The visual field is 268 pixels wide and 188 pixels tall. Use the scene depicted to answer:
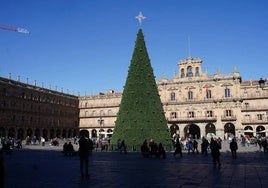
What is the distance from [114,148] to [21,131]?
1424 inches

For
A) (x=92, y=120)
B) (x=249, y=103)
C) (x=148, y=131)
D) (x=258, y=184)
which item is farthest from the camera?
(x=92, y=120)

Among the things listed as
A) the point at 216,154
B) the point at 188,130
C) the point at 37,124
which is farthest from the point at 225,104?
the point at 216,154

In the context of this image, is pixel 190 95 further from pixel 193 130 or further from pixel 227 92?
pixel 193 130


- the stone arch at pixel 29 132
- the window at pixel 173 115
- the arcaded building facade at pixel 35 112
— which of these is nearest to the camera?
the arcaded building facade at pixel 35 112

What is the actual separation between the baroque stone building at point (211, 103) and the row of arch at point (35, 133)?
1316 cm

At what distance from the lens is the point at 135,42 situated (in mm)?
28469

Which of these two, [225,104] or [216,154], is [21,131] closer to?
[225,104]

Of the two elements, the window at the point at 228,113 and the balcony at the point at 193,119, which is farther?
the balcony at the point at 193,119

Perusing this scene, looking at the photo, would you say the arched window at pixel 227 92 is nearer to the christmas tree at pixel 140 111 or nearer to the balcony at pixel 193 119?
the balcony at pixel 193 119

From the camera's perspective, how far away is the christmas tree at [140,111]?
2559 centimetres

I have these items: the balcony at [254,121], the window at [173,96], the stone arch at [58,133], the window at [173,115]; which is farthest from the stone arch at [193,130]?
the stone arch at [58,133]

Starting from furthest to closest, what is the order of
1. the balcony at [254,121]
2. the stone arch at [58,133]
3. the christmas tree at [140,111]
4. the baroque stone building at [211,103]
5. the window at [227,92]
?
the stone arch at [58,133] < the window at [227,92] < the baroque stone building at [211,103] < the balcony at [254,121] < the christmas tree at [140,111]

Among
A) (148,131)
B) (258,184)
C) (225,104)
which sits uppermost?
(225,104)

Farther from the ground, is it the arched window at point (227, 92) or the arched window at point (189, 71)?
the arched window at point (189, 71)
